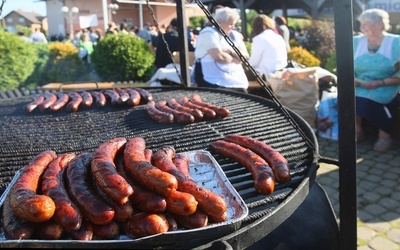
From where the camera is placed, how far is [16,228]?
1.50m

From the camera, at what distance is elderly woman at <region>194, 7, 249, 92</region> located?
561 centimetres

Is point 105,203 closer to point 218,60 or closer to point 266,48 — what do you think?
point 218,60

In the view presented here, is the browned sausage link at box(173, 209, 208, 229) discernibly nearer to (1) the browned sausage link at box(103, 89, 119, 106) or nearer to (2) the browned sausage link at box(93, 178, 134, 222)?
(2) the browned sausage link at box(93, 178, 134, 222)

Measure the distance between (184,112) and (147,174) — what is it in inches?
64.6

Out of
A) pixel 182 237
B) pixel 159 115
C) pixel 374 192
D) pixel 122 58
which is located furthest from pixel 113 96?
pixel 122 58

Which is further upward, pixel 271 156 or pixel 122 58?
pixel 122 58

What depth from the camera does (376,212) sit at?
13.7 feet

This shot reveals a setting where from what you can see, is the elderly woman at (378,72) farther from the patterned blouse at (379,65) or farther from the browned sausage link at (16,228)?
the browned sausage link at (16,228)

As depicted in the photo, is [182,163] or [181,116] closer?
[182,163]

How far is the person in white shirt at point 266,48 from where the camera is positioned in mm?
6648

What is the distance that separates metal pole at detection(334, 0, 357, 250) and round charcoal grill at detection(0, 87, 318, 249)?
0.22 m

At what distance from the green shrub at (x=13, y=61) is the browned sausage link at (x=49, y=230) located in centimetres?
909

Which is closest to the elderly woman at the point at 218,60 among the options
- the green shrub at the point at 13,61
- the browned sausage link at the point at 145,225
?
the browned sausage link at the point at 145,225

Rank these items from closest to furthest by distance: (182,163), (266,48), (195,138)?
(182,163)
(195,138)
(266,48)
